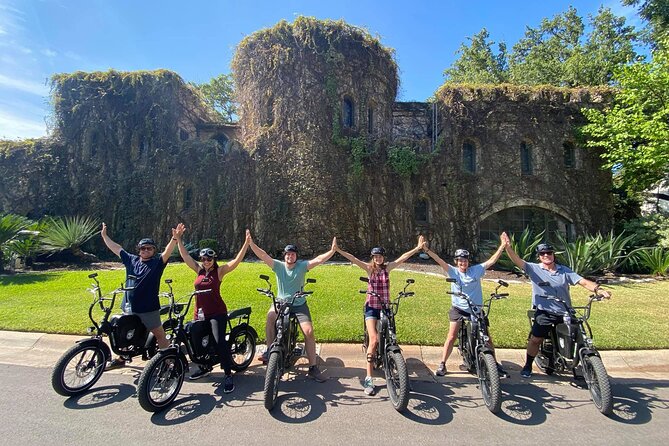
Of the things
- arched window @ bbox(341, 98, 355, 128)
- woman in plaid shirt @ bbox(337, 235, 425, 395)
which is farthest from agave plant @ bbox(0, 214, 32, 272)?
arched window @ bbox(341, 98, 355, 128)

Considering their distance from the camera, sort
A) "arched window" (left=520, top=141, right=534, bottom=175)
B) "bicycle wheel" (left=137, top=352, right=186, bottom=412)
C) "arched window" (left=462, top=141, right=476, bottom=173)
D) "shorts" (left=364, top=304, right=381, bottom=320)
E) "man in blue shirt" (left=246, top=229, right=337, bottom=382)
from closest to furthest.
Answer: "bicycle wheel" (left=137, top=352, right=186, bottom=412)
"man in blue shirt" (left=246, top=229, right=337, bottom=382)
"shorts" (left=364, top=304, right=381, bottom=320)
"arched window" (left=462, top=141, right=476, bottom=173)
"arched window" (left=520, top=141, right=534, bottom=175)

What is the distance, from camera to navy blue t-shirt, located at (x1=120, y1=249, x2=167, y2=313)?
4250 millimetres

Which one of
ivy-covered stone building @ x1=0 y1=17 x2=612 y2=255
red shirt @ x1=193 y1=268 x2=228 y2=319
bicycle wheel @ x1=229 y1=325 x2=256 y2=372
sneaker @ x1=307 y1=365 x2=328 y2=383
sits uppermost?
ivy-covered stone building @ x1=0 y1=17 x2=612 y2=255

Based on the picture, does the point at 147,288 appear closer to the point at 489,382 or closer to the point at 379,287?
the point at 379,287

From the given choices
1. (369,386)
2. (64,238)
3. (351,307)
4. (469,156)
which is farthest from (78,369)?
(469,156)

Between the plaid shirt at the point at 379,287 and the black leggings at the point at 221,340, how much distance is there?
1.90 metres

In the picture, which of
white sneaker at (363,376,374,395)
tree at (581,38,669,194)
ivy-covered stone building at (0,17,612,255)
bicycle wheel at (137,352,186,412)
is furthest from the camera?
ivy-covered stone building at (0,17,612,255)

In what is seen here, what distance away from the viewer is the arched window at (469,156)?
55.7 feet

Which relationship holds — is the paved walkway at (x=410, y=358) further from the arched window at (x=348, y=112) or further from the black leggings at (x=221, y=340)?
the arched window at (x=348, y=112)

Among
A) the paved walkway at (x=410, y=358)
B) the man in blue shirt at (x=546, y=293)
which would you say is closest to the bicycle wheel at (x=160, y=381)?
the paved walkway at (x=410, y=358)

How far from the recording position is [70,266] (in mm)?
12852

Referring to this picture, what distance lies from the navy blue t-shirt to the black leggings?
80cm

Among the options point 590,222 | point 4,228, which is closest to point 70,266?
point 4,228

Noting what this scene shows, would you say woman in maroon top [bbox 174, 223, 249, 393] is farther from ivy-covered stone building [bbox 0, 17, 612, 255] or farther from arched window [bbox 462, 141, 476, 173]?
arched window [bbox 462, 141, 476, 173]
